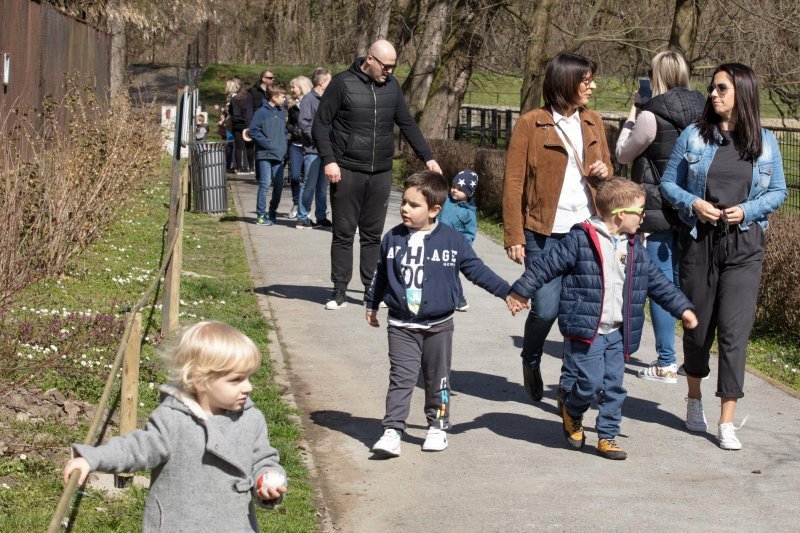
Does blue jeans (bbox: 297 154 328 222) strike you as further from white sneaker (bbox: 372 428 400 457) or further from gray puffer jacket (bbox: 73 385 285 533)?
gray puffer jacket (bbox: 73 385 285 533)

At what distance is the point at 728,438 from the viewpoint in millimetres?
6523

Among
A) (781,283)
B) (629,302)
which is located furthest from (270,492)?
(781,283)

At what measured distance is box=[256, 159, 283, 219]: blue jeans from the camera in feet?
53.8

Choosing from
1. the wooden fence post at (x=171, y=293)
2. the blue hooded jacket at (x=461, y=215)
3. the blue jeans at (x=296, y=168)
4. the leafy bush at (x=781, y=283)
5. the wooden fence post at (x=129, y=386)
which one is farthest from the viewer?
the blue jeans at (x=296, y=168)

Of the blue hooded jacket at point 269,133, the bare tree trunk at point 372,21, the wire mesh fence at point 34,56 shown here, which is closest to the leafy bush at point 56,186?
the wire mesh fence at point 34,56

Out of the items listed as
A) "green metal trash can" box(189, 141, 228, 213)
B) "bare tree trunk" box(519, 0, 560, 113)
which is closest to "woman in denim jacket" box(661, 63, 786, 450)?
"green metal trash can" box(189, 141, 228, 213)

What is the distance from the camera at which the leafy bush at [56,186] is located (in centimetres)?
802

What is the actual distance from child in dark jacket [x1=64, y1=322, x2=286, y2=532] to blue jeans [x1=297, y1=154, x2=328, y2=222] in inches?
483

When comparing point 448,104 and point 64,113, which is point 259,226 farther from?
point 448,104

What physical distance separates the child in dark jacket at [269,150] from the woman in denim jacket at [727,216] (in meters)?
10.2

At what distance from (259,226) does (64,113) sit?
9.21ft

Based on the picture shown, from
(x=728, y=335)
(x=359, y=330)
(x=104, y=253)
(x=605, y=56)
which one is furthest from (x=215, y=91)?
(x=728, y=335)

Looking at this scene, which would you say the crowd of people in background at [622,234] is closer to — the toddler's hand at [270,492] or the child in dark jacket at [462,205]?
the child in dark jacket at [462,205]

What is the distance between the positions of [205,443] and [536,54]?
16825mm
